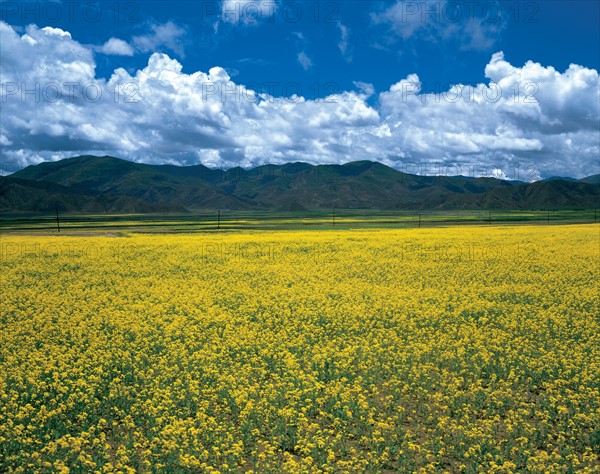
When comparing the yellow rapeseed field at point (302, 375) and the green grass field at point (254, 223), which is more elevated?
the green grass field at point (254, 223)

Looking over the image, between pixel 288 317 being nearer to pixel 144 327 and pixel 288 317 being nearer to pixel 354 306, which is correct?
pixel 354 306

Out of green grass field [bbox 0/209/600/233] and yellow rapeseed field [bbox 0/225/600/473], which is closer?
yellow rapeseed field [bbox 0/225/600/473]

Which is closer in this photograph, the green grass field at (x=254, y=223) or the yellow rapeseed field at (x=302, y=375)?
the yellow rapeseed field at (x=302, y=375)

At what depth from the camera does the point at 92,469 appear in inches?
330

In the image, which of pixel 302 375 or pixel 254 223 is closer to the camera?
pixel 302 375

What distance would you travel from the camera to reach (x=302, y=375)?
12.0m

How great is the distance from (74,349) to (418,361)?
380 inches

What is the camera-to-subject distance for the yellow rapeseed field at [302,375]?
29.3ft

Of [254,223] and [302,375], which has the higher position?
[254,223]

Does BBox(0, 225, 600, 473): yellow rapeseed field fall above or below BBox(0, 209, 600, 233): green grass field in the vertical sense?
below

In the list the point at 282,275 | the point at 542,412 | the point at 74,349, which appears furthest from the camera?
the point at 282,275

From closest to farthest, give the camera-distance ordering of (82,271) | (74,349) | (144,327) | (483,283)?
(74,349) < (144,327) < (483,283) < (82,271)

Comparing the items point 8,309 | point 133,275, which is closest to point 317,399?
point 8,309

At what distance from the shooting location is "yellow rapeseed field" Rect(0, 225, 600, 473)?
8938 millimetres
